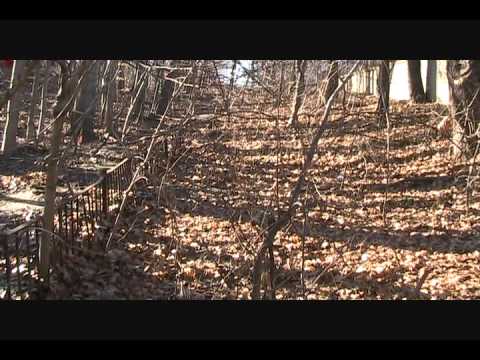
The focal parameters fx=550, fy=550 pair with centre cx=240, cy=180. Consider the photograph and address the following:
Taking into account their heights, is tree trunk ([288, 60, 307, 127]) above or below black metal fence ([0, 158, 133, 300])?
above

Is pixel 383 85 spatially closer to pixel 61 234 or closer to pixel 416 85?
pixel 61 234

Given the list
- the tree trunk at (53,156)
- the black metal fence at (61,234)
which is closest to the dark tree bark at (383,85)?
the tree trunk at (53,156)

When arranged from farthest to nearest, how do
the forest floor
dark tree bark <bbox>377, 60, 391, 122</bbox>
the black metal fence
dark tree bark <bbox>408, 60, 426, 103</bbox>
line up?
dark tree bark <bbox>408, 60, 426, 103</bbox>
the forest floor
dark tree bark <bbox>377, 60, 391, 122</bbox>
the black metal fence

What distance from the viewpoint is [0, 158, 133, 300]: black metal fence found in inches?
195

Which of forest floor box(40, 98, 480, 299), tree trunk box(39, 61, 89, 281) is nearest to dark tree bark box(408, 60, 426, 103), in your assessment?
forest floor box(40, 98, 480, 299)

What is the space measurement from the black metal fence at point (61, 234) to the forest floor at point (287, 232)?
30 centimetres

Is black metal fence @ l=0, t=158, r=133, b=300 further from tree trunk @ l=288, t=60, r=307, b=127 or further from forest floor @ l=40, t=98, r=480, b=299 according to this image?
tree trunk @ l=288, t=60, r=307, b=127

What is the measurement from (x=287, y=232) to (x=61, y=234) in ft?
10.1

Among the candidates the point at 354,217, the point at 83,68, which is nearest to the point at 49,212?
the point at 83,68

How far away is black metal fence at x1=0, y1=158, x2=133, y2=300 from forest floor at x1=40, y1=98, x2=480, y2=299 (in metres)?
0.30

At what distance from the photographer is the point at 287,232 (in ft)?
25.0

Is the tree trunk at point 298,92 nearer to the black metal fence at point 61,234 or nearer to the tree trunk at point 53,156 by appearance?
the tree trunk at point 53,156

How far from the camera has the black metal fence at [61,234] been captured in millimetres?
4953
